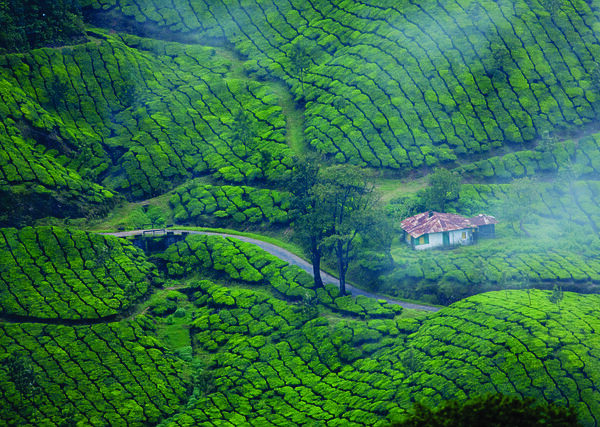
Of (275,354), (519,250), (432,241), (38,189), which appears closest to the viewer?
(275,354)

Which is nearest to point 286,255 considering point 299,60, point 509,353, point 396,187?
point 396,187

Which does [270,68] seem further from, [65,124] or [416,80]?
[65,124]

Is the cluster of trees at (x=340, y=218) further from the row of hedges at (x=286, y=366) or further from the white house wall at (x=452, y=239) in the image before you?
the row of hedges at (x=286, y=366)

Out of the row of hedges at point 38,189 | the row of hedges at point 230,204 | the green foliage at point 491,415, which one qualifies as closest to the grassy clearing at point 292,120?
the row of hedges at point 230,204

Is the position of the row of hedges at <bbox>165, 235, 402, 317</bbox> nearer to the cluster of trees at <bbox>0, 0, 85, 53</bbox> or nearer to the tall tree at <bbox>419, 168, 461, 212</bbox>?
the tall tree at <bbox>419, 168, 461, 212</bbox>

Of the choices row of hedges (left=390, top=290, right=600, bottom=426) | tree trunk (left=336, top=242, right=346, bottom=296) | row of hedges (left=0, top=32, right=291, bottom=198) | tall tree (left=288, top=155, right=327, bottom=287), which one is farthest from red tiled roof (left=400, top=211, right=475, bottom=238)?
row of hedges (left=0, top=32, right=291, bottom=198)

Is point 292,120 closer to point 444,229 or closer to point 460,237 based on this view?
point 444,229
